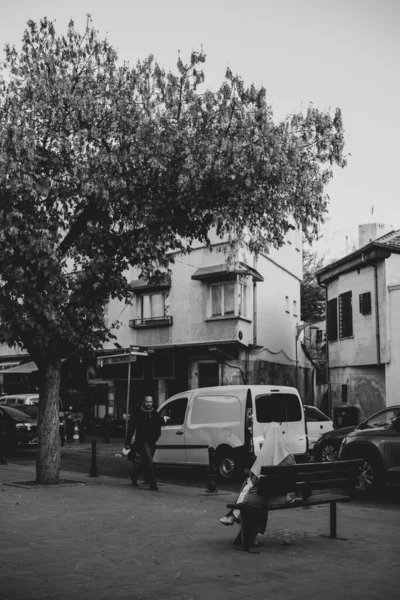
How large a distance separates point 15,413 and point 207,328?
8.89m

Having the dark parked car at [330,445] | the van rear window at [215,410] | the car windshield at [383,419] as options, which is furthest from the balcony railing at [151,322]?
the car windshield at [383,419]

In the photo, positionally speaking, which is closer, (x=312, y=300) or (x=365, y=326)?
(x=365, y=326)

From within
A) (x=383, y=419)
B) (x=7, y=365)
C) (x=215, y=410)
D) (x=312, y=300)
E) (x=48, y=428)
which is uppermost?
(x=312, y=300)

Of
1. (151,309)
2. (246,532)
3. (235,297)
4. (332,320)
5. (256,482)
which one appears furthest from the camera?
(151,309)

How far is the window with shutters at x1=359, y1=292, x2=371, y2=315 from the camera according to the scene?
25.4 meters

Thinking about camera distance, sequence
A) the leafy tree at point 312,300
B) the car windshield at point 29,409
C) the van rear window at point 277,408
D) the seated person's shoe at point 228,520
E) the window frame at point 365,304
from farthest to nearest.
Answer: the leafy tree at point 312,300
the window frame at point 365,304
the car windshield at point 29,409
the van rear window at point 277,408
the seated person's shoe at point 228,520

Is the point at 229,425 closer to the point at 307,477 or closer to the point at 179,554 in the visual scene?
the point at 307,477

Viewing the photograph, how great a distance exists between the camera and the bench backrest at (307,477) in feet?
24.7

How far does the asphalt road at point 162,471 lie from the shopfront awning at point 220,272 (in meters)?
8.16

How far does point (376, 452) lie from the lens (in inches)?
502

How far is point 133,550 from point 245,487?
1.40 metres

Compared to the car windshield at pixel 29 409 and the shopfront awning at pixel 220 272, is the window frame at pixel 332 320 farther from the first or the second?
the car windshield at pixel 29 409

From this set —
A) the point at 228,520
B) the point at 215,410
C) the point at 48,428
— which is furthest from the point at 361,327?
the point at 228,520

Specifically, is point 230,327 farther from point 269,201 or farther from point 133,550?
point 133,550
